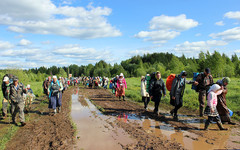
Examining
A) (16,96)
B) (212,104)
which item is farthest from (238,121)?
(16,96)

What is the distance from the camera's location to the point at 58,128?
22.3 ft

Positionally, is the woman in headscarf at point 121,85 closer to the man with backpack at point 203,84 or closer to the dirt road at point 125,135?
the dirt road at point 125,135

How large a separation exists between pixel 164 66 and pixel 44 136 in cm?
8124

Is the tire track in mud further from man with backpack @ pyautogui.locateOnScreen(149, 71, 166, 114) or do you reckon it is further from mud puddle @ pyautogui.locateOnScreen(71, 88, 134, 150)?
man with backpack @ pyautogui.locateOnScreen(149, 71, 166, 114)

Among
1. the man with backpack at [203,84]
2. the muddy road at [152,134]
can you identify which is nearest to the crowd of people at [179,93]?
the man with backpack at [203,84]

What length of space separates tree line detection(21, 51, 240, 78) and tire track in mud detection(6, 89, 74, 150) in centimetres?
1708

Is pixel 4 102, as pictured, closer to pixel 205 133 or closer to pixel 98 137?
pixel 98 137

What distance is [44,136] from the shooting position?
6000mm

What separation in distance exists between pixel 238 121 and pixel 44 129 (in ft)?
24.6

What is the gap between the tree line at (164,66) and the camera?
40084mm

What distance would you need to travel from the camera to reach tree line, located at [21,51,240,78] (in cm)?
4008

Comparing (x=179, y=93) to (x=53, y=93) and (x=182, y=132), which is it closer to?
(x=182, y=132)

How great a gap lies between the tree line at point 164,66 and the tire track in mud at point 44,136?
17079mm

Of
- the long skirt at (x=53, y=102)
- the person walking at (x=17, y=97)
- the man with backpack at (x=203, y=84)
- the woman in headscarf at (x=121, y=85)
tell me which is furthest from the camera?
the woman in headscarf at (x=121, y=85)
